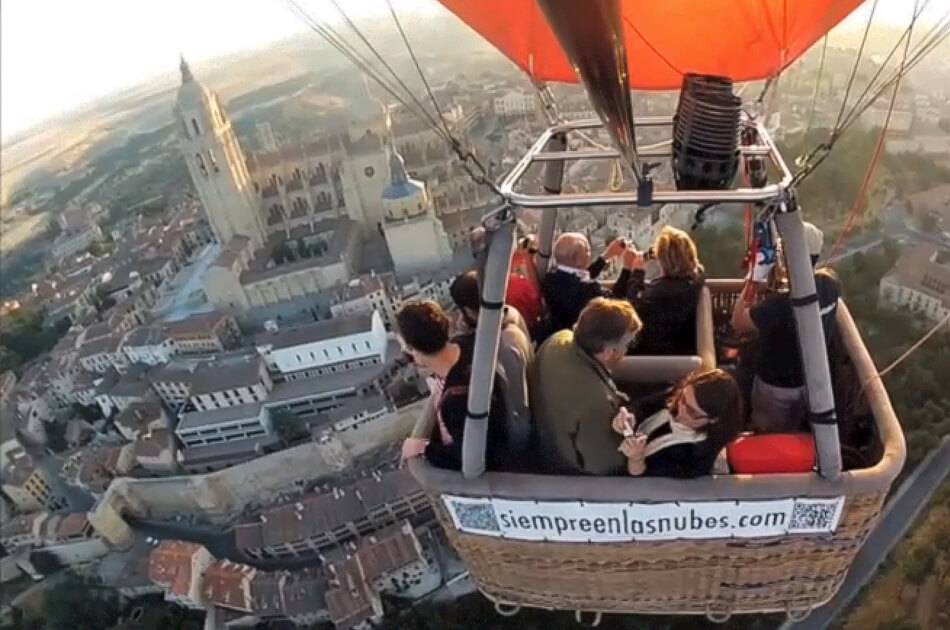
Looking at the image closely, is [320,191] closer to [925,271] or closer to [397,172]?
[397,172]

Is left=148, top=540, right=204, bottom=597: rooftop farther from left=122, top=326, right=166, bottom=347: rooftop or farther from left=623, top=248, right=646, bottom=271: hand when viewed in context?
left=623, top=248, right=646, bottom=271: hand

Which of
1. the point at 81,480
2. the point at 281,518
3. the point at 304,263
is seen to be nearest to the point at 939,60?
the point at 281,518

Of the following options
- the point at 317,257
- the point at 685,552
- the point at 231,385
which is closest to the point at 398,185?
the point at 317,257

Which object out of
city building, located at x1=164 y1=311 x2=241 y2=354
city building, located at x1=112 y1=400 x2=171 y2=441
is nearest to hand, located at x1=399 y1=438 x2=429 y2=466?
city building, located at x1=112 y1=400 x2=171 y2=441

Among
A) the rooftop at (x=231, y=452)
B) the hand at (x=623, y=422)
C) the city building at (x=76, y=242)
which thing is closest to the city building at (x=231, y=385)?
the rooftop at (x=231, y=452)

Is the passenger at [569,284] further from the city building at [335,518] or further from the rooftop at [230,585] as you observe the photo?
the rooftop at [230,585]
